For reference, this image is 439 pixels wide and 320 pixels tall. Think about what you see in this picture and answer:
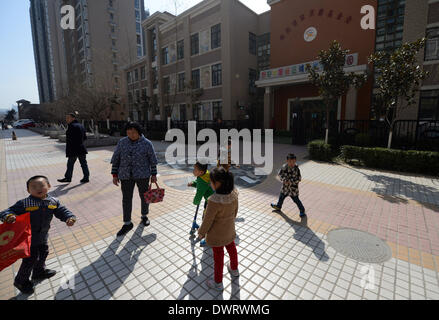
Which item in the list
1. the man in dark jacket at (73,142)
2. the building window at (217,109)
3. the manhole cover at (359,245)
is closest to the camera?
the manhole cover at (359,245)

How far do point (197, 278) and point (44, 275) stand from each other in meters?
1.86

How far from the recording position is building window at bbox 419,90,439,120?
41.7 feet

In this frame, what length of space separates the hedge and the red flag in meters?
10.1

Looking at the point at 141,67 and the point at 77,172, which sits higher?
the point at 141,67

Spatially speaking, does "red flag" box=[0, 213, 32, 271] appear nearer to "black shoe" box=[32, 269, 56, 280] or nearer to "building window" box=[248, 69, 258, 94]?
"black shoe" box=[32, 269, 56, 280]

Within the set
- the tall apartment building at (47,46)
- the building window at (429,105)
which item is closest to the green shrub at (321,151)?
the building window at (429,105)

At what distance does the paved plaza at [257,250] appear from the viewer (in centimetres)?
260

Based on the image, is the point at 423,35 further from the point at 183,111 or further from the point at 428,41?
the point at 183,111

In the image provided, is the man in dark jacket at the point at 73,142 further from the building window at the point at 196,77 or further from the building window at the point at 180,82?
the building window at the point at 180,82

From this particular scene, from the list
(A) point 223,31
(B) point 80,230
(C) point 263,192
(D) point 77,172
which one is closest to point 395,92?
(C) point 263,192

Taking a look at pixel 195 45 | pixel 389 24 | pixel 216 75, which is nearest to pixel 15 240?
pixel 389 24
